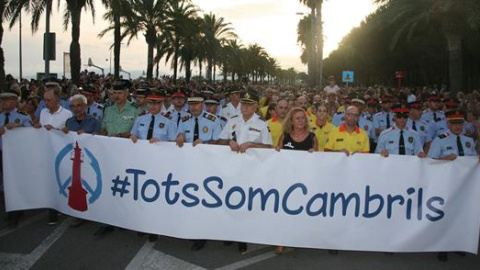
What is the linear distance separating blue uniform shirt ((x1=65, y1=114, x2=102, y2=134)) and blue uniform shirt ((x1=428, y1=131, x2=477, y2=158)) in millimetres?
4736

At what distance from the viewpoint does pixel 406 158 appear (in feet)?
16.6

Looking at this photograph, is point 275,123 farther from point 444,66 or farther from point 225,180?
point 444,66

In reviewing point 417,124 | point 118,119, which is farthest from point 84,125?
point 417,124

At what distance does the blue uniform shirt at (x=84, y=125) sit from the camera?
246 inches

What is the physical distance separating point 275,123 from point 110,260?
11.2ft

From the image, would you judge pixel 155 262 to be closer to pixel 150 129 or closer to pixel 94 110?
pixel 150 129

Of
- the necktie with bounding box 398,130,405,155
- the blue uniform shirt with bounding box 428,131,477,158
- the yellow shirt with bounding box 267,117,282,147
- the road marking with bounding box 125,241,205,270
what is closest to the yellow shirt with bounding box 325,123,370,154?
the necktie with bounding box 398,130,405,155

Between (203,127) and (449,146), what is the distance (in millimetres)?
3459

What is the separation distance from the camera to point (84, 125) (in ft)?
20.5

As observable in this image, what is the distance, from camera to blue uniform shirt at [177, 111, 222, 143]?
21.2 ft

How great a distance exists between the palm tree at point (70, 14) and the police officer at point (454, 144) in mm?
14967

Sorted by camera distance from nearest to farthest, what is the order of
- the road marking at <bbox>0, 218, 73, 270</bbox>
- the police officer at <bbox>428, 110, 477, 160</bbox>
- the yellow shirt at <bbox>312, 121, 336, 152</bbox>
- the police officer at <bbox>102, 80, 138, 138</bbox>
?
the road marking at <bbox>0, 218, 73, 270</bbox>, the police officer at <bbox>428, 110, 477, 160</bbox>, the police officer at <bbox>102, 80, 138, 138</bbox>, the yellow shirt at <bbox>312, 121, 336, 152</bbox>

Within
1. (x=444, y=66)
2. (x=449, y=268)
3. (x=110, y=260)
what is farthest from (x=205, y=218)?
(x=444, y=66)

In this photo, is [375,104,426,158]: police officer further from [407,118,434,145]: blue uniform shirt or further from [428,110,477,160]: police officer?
[407,118,434,145]: blue uniform shirt
